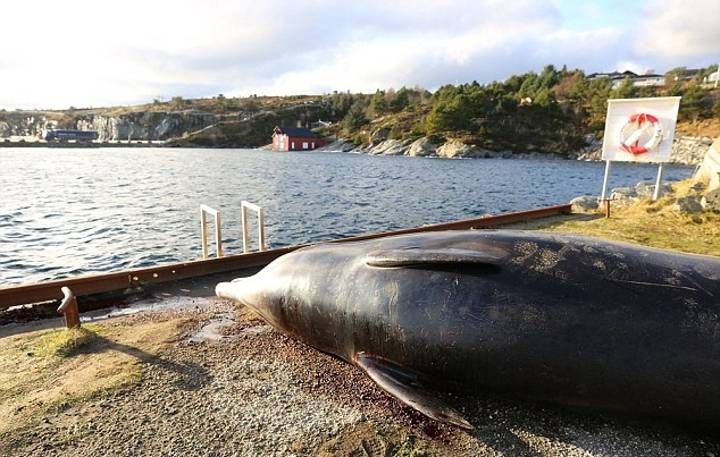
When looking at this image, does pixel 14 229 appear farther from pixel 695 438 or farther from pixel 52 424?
pixel 695 438

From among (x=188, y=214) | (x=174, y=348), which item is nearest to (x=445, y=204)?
(x=188, y=214)

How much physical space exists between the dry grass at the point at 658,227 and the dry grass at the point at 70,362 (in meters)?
10.7

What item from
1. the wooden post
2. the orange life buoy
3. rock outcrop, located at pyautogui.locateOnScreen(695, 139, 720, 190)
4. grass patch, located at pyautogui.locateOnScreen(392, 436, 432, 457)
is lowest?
grass patch, located at pyautogui.locateOnScreen(392, 436, 432, 457)

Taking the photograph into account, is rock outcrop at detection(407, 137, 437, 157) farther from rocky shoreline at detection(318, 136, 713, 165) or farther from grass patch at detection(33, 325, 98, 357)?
grass patch at detection(33, 325, 98, 357)

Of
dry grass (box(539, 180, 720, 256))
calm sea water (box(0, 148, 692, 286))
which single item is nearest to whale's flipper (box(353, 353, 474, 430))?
dry grass (box(539, 180, 720, 256))

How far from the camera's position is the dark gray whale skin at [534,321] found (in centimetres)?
353

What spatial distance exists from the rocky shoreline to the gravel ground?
10094 centimetres

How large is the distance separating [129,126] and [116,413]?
213556mm

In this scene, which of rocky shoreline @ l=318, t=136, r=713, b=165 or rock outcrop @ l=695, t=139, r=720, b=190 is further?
rocky shoreline @ l=318, t=136, r=713, b=165

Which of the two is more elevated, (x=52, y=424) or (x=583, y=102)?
(x=583, y=102)

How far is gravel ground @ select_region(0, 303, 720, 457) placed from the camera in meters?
3.78

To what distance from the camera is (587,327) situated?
3738 millimetres

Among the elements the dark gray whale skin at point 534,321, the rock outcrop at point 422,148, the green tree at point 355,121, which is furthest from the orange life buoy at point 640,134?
the green tree at point 355,121

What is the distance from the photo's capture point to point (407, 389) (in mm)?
4098
